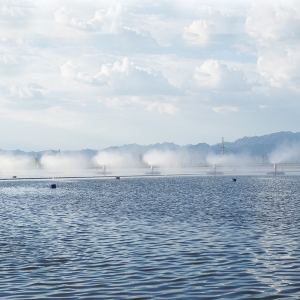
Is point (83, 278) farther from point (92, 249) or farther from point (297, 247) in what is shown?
point (297, 247)

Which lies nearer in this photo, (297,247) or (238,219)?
(297,247)

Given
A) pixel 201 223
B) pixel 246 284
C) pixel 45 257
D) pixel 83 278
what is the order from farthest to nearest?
pixel 201 223 → pixel 45 257 → pixel 83 278 → pixel 246 284

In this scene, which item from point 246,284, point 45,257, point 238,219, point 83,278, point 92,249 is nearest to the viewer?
point 246,284

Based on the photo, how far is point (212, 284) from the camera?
2675 cm

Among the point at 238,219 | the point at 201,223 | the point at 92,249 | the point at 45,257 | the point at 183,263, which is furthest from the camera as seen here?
the point at 238,219

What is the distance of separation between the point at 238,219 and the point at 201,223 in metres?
5.63

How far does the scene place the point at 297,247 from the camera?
37375 mm

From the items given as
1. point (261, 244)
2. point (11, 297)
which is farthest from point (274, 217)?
point (11, 297)

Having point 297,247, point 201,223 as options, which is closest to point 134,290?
point 297,247

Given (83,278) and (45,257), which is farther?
(45,257)

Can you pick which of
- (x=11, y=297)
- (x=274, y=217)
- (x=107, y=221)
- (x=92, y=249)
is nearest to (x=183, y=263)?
(x=92, y=249)

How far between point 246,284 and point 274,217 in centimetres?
3481

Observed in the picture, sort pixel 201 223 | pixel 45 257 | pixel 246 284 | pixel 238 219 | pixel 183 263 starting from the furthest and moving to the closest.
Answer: pixel 238 219, pixel 201 223, pixel 45 257, pixel 183 263, pixel 246 284

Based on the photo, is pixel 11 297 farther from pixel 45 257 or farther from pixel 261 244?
pixel 261 244
